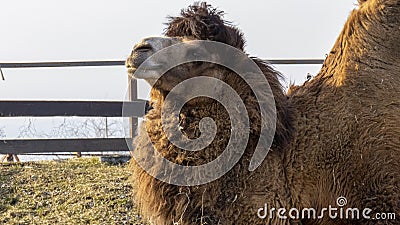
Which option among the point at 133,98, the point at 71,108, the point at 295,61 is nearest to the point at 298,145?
the point at 133,98

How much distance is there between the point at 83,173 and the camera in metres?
8.52

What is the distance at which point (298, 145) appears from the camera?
14.0 ft

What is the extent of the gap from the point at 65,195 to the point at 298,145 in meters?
4.11

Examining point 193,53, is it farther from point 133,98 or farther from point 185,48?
point 133,98

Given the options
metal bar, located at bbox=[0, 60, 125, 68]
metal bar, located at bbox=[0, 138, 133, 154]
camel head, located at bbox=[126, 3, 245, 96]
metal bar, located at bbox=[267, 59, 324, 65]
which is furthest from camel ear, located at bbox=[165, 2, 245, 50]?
metal bar, located at bbox=[0, 60, 125, 68]

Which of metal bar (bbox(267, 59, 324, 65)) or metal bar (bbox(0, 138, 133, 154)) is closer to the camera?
metal bar (bbox(0, 138, 133, 154))

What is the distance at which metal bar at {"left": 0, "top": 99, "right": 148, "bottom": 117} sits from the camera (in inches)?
374

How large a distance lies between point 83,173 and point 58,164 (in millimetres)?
668

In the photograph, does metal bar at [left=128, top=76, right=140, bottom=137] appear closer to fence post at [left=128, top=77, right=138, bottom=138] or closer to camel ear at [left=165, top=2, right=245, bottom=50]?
fence post at [left=128, top=77, right=138, bottom=138]

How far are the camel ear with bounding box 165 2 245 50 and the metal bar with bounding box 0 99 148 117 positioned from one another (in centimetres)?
501

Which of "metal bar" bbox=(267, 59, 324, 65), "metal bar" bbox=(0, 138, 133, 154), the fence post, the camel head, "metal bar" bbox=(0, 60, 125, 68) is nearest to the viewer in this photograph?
the camel head

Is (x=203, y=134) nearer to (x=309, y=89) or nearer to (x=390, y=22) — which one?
(x=309, y=89)

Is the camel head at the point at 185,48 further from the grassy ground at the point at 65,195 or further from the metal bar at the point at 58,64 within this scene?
the metal bar at the point at 58,64

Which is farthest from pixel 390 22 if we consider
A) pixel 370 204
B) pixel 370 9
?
pixel 370 204
